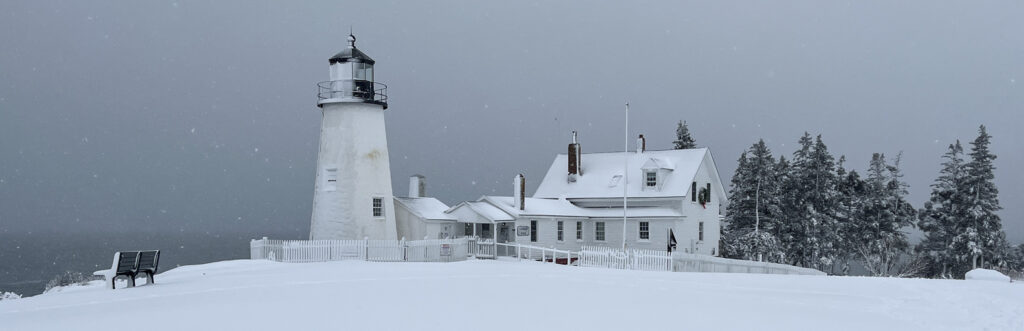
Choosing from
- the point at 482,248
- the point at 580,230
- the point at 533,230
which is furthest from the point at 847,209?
the point at 482,248

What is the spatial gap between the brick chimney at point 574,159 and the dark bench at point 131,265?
2852cm

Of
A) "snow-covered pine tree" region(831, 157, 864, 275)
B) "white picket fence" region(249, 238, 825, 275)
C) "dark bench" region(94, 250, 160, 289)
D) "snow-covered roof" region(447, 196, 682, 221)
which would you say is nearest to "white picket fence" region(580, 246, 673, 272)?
"white picket fence" region(249, 238, 825, 275)

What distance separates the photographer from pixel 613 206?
43094mm

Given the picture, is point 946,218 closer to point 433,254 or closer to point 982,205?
point 982,205

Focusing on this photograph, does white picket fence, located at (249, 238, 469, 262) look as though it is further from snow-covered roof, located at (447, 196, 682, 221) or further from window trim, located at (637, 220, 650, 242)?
window trim, located at (637, 220, 650, 242)

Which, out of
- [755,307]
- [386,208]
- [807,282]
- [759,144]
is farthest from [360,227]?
[759,144]

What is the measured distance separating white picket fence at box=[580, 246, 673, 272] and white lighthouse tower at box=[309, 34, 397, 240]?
9247 mm

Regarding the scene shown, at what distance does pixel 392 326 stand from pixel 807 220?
45589 mm

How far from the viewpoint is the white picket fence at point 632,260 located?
28.4 meters

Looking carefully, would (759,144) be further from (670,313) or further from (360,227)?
(670,313)

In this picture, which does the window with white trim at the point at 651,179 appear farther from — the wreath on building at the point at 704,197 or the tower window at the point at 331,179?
the tower window at the point at 331,179

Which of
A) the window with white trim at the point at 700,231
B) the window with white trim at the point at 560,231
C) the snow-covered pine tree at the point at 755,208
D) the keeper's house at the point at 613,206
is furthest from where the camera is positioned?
the snow-covered pine tree at the point at 755,208

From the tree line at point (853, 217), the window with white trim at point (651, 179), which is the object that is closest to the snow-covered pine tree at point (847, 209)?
the tree line at point (853, 217)

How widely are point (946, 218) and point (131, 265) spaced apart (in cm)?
4939
